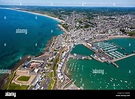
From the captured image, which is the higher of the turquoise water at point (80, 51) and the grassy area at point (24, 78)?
the turquoise water at point (80, 51)

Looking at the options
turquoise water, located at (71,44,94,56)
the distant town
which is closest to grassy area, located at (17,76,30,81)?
the distant town

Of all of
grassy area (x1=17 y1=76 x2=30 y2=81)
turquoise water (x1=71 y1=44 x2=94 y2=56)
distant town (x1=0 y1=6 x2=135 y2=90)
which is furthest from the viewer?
turquoise water (x1=71 y1=44 x2=94 y2=56)

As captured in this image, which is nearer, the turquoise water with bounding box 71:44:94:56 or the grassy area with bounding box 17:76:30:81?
the grassy area with bounding box 17:76:30:81

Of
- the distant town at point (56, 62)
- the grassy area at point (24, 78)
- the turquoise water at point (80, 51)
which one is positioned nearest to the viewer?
the distant town at point (56, 62)

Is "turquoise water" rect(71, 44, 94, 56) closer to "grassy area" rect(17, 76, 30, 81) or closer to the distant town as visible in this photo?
the distant town

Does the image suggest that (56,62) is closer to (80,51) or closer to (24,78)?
(80,51)

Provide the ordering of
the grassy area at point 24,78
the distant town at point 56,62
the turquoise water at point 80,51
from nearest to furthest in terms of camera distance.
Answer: the distant town at point 56,62, the grassy area at point 24,78, the turquoise water at point 80,51

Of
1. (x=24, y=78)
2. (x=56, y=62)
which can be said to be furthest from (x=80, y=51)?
Answer: (x=24, y=78)

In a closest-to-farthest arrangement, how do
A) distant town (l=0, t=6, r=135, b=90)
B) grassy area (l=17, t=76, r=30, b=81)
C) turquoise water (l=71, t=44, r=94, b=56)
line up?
distant town (l=0, t=6, r=135, b=90)
grassy area (l=17, t=76, r=30, b=81)
turquoise water (l=71, t=44, r=94, b=56)

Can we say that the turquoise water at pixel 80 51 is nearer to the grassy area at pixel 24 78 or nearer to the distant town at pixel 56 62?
the distant town at pixel 56 62

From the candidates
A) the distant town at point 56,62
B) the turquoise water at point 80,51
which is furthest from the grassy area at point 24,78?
the turquoise water at point 80,51

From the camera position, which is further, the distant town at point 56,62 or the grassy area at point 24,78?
the grassy area at point 24,78
